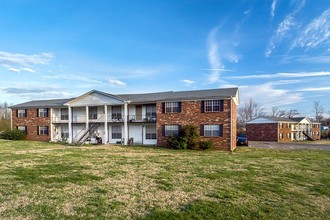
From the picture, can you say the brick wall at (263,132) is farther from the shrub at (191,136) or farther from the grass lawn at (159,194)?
the grass lawn at (159,194)

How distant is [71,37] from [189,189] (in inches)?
644

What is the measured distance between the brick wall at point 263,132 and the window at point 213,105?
23388mm

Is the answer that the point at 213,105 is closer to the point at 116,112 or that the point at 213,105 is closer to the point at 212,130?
the point at 212,130

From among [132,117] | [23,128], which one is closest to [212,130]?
[132,117]

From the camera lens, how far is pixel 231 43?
20125 mm

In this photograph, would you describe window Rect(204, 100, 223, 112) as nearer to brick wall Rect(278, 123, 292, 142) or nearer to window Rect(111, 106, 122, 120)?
window Rect(111, 106, 122, 120)

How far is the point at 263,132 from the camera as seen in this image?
43031 mm

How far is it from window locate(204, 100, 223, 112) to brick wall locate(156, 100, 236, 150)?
0.32 meters

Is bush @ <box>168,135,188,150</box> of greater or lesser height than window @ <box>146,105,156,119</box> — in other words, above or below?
below

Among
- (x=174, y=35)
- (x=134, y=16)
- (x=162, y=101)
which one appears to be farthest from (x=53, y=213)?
(x=162, y=101)

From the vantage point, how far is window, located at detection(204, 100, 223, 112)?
77.0ft

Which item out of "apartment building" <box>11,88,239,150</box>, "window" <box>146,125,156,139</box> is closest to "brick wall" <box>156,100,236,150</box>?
"apartment building" <box>11,88,239,150</box>

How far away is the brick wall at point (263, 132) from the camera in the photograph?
4206 cm

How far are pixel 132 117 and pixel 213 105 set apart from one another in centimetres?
1002
